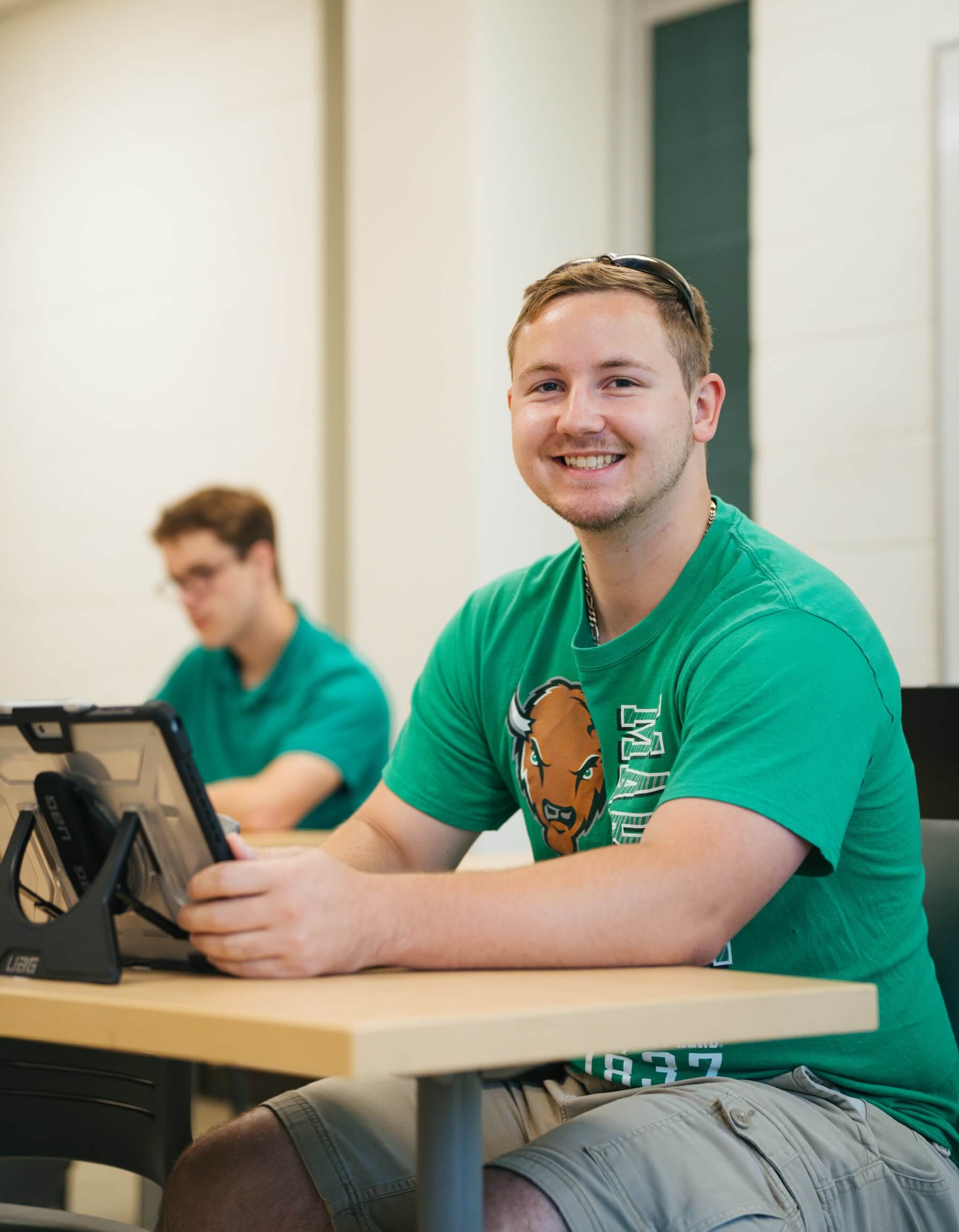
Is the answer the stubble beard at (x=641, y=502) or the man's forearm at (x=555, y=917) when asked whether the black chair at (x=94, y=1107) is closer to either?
the man's forearm at (x=555, y=917)

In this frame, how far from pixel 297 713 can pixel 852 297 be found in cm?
162

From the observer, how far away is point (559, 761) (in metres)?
1.43

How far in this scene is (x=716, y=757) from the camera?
1142mm

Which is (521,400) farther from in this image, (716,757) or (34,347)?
(34,347)

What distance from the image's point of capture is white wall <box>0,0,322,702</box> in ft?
14.2

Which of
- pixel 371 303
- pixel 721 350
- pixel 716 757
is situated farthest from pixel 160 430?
pixel 716 757

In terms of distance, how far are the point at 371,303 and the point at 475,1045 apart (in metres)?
3.27

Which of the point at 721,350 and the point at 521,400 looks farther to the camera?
the point at 721,350

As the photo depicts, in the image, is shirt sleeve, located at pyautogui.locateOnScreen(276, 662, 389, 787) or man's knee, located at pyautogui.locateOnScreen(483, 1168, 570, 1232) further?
shirt sleeve, located at pyautogui.locateOnScreen(276, 662, 389, 787)

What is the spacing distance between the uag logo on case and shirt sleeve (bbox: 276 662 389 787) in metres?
1.91

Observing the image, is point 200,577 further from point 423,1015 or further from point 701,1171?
point 423,1015

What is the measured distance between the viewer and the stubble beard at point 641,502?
142cm

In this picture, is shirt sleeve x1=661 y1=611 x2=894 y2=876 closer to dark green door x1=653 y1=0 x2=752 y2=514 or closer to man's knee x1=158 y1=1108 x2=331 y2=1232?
man's knee x1=158 y1=1108 x2=331 y2=1232

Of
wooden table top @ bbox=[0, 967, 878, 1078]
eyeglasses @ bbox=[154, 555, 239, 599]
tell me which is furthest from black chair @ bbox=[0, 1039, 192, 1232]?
eyeglasses @ bbox=[154, 555, 239, 599]
